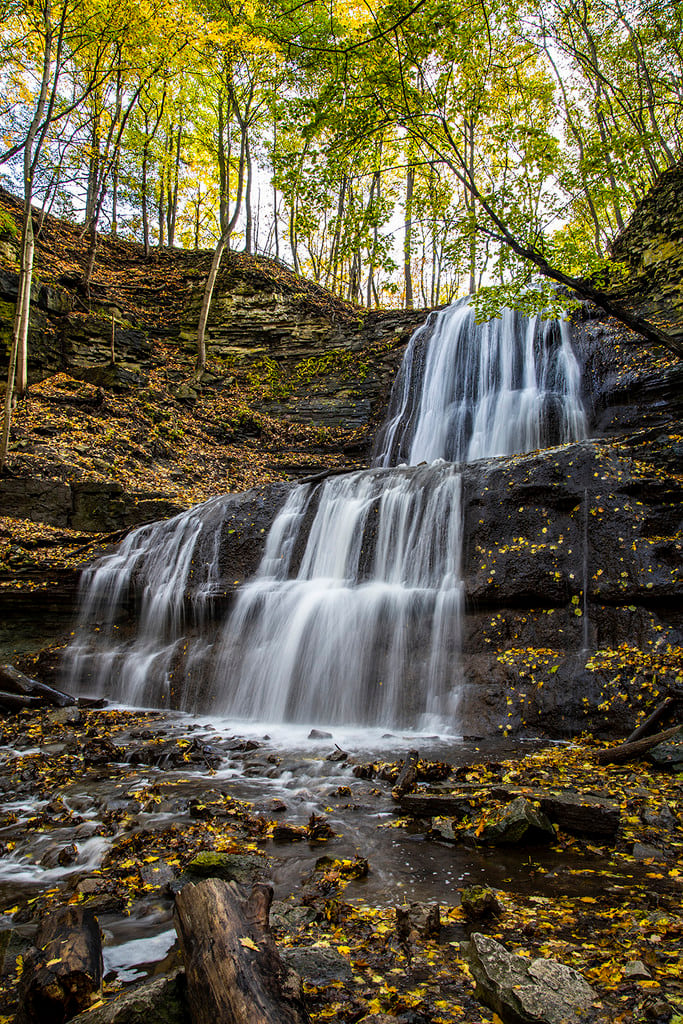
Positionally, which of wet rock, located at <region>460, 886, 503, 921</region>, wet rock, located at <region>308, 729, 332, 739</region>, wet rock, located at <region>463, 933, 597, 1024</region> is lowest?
wet rock, located at <region>308, 729, 332, 739</region>

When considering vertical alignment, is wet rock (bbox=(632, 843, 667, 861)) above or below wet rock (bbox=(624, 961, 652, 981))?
below

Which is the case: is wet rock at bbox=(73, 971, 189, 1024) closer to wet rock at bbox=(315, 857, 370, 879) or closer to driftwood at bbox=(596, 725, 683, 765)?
wet rock at bbox=(315, 857, 370, 879)

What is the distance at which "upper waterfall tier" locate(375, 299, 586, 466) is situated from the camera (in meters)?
12.2

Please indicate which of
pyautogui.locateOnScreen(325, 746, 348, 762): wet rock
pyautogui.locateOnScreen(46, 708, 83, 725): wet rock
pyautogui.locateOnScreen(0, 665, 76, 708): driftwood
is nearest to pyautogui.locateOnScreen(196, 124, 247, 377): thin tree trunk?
pyautogui.locateOnScreen(0, 665, 76, 708): driftwood

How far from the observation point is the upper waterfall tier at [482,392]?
12250mm

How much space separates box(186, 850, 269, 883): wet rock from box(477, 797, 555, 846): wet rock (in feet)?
4.82

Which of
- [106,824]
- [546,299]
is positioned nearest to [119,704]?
[106,824]

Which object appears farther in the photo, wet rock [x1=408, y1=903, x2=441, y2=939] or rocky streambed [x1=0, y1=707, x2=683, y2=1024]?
wet rock [x1=408, y1=903, x2=441, y2=939]

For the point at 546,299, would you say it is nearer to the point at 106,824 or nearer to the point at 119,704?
the point at 106,824

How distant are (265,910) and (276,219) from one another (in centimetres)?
3910

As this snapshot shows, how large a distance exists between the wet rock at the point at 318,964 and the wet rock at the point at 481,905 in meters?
0.68

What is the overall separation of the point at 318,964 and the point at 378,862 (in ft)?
3.86

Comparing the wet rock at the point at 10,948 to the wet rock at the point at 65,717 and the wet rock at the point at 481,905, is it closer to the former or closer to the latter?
the wet rock at the point at 481,905

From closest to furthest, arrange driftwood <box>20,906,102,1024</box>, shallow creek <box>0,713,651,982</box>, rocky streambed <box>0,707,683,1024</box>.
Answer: driftwood <box>20,906,102,1024</box>
rocky streambed <box>0,707,683,1024</box>
shallow creek <box>0,713,651,982</box>
